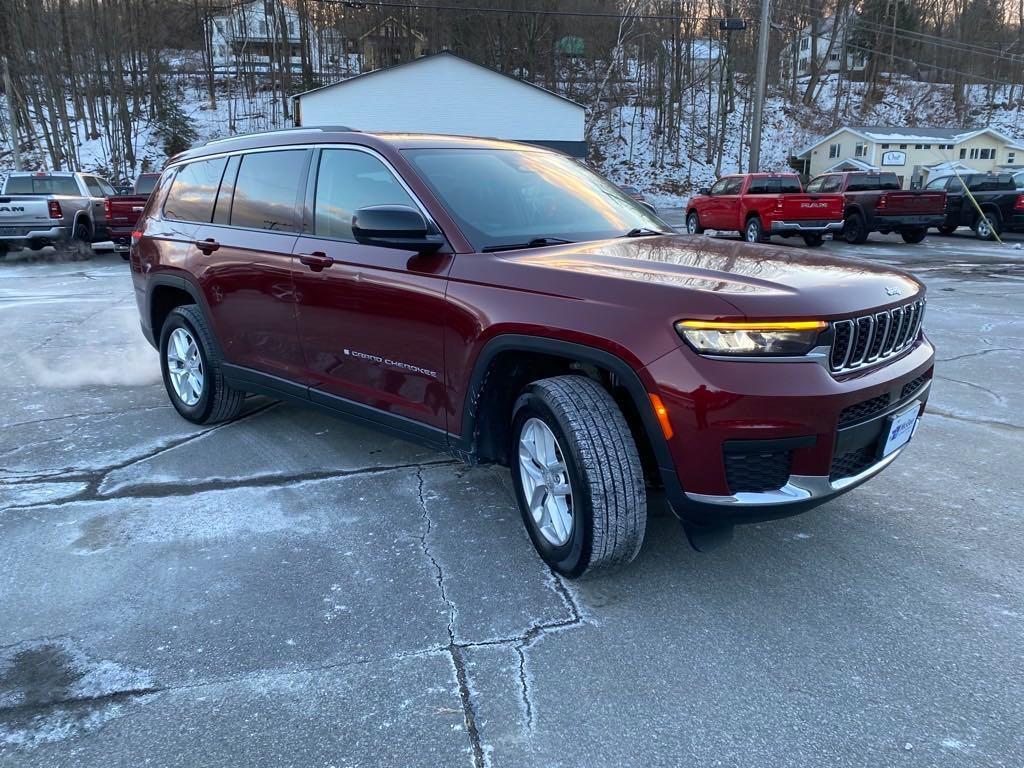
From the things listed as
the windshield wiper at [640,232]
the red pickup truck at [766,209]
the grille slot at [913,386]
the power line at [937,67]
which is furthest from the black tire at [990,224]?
the power line at [937,67]

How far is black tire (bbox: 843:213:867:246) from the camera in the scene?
1788cm

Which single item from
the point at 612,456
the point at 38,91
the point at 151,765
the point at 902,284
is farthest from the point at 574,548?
the point at 38,91

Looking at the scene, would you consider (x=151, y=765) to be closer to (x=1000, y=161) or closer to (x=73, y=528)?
(x=73, y=528)

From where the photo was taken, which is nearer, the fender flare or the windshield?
the fender flare

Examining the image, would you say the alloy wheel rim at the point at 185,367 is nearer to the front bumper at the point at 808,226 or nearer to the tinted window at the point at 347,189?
the tinted window at the point at 347,189

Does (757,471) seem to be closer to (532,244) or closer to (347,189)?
(532,244)

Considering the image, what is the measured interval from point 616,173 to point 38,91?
29.6 m

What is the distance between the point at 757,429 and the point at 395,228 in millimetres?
1656

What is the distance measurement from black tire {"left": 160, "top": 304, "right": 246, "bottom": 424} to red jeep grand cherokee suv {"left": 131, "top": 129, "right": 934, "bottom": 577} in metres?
0.03

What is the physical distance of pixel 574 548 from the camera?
9.68 ft

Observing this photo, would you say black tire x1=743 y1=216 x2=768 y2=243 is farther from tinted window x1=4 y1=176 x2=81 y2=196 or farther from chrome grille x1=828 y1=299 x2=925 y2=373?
tinted window x1=4 y1=176 x2=81 y2=196

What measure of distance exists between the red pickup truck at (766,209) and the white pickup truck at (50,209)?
48.1ft

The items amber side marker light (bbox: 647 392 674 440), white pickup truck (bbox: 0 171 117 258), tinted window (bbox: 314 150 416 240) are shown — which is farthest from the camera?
white pickup truck (bbox: 0 171 117 258)

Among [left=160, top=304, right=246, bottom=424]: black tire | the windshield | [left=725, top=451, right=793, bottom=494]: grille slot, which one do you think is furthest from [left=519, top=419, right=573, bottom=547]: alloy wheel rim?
[left=160, top=304, right=246, bottom=424]: black tire
